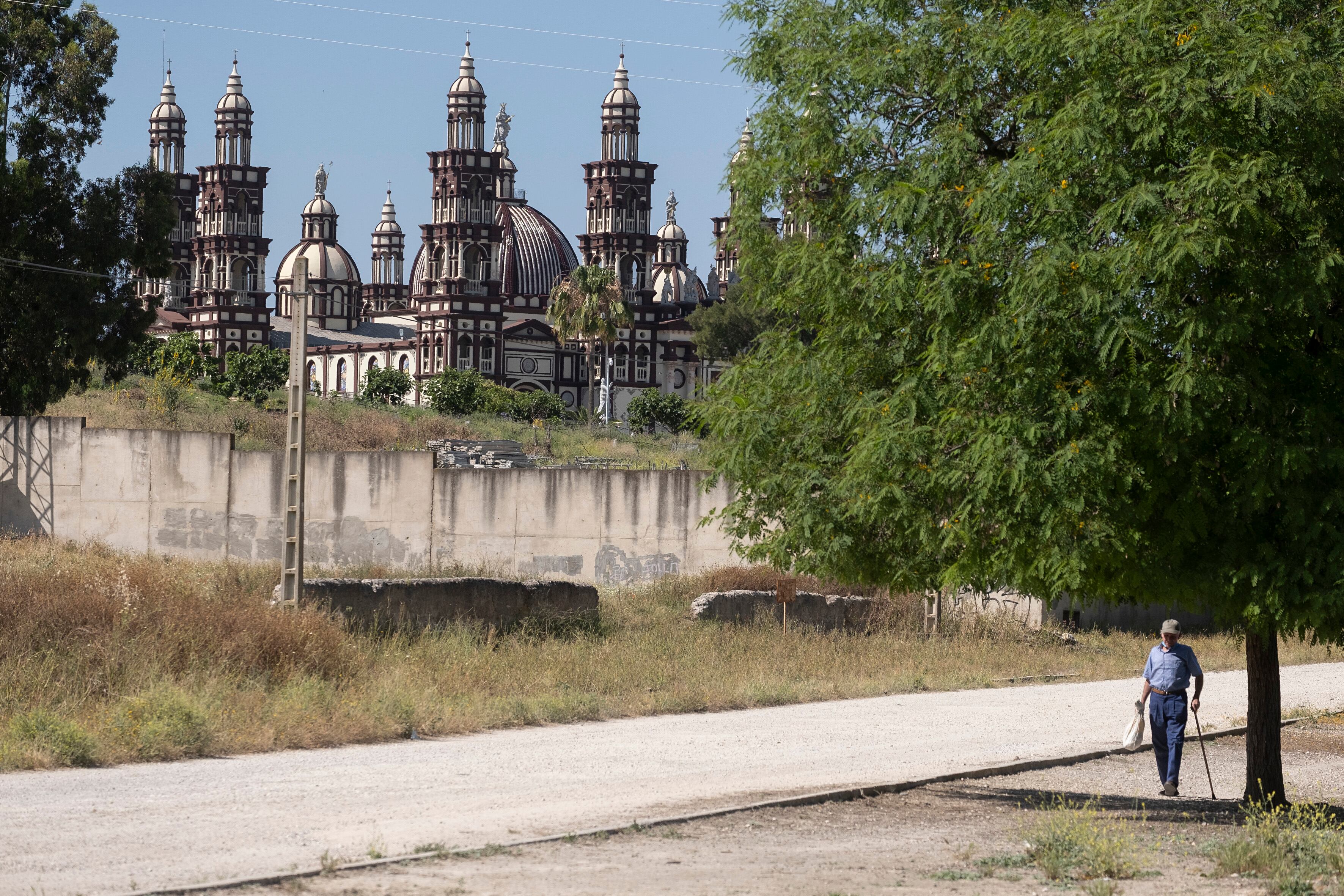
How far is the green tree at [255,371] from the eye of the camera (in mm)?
80812

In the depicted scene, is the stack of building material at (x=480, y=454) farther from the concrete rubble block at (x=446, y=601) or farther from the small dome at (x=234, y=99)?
the small dome at (x=234, y=99)

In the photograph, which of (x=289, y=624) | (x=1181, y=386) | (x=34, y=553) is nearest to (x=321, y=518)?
(x=34, y=553)

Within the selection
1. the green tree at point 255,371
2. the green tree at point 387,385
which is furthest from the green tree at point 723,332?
the green tree at point 255,371

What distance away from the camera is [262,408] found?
4950 centimetres

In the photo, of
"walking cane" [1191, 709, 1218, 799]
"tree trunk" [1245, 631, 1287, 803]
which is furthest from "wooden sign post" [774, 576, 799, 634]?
"tree trunk" [1245, 631, 1287, 803]

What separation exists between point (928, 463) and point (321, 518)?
78.5 ft

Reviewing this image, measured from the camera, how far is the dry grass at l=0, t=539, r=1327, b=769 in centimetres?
1241

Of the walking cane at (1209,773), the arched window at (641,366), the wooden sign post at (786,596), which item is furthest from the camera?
the arched window at (641,366)

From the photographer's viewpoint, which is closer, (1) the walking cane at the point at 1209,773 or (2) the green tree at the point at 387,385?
(1) the walking cane at the point at 1209,773

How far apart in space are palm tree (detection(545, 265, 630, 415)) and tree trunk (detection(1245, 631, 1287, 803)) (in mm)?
78180

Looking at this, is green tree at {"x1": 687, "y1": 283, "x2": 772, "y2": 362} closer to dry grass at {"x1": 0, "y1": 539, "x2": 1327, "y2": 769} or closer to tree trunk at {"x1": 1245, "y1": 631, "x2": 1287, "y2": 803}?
dry grass at {"x1": 0, "y1": 539, "x2": 1327, "y2": 769}

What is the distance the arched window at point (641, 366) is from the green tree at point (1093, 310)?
112 metres

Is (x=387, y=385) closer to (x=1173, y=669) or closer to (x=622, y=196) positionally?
(x=622, y=196)

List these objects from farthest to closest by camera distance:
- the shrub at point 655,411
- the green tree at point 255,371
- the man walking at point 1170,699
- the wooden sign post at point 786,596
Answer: the shrub at point 655,411, the green tree at point 255,371, the wooden sign post at point 786,596, the man walking at point 1170,699
